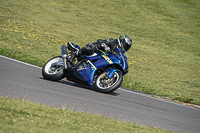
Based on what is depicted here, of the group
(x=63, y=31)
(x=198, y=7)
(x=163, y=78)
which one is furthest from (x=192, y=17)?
(x=163, y=78)

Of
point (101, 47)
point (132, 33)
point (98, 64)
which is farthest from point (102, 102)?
point (132, 33)

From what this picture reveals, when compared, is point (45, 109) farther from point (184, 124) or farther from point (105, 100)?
point (184, 124)

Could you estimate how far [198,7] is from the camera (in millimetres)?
40094

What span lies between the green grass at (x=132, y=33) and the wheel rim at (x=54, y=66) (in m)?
3.06

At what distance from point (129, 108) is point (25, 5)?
75.3ft

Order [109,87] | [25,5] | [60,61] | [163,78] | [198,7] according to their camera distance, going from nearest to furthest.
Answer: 1. [109,87]
2. [60,61]
3. [163,78]
4. [25,5]
5. [198,7]

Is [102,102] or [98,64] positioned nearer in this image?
[102,102]

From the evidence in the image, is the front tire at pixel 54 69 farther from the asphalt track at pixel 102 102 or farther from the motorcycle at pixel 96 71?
the asphalt track at pixel 102 102

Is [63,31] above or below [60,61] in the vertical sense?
above

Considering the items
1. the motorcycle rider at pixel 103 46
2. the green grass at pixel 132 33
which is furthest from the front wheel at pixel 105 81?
the green grass at pixel 132 33

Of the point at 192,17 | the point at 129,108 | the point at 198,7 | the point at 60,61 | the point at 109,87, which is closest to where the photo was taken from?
the point at 129,108

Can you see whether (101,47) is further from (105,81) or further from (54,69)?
(54,69)

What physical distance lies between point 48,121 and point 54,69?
15.0 ft

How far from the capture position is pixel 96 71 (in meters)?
8.16
